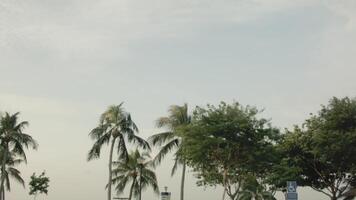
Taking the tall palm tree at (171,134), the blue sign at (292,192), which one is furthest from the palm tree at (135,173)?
the blue sign at (292,192)

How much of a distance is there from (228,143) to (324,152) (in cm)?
973

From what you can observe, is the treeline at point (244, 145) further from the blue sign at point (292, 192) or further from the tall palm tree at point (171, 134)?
the blue sign at point (292, 192)

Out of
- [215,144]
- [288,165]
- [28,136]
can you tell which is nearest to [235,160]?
[215,144]

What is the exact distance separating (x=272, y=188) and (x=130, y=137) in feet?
48.4

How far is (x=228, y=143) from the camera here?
150 ft

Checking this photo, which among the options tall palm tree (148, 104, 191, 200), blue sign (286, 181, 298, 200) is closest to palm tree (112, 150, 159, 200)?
tall palm tree (148, 104, 191, 200)

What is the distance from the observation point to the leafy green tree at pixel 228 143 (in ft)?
152

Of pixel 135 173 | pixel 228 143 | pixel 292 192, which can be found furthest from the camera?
pixel 135 173

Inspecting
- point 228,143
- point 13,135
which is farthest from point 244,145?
point 13,135

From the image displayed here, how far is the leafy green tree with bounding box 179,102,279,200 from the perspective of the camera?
4641cm

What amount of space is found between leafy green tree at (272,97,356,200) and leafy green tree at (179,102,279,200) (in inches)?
132

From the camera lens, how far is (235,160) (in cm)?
4731

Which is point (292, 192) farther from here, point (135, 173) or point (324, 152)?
point (135, 173)

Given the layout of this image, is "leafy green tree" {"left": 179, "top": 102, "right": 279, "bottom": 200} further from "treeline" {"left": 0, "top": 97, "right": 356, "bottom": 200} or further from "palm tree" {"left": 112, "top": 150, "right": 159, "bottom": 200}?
"palm tree" {"left": 112, "top": 150, "right": 159, "bottom": 200}
